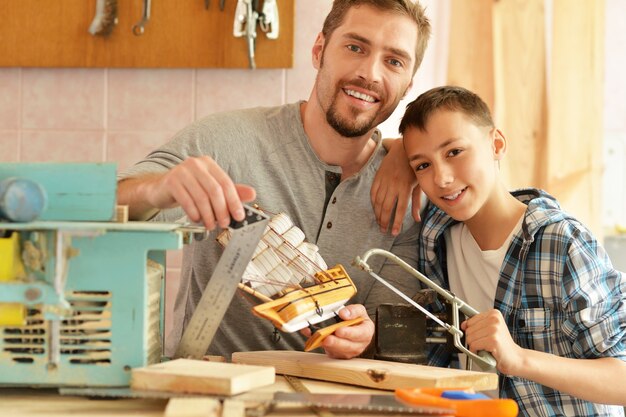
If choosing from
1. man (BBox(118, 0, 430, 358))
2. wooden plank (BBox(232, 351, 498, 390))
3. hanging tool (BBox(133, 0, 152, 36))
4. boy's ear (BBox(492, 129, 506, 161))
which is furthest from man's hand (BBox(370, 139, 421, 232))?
hanging tool (BBox(133, 0, 152, 36))

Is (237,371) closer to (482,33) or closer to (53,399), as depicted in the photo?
(53,399)

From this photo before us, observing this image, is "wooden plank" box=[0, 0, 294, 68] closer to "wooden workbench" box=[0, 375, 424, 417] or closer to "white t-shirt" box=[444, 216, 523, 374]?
"white t-shirt" box=[444, 216, 523, 374]

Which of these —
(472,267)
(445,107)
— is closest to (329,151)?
(445,107)

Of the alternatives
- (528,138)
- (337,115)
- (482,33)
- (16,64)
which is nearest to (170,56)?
(16,64)

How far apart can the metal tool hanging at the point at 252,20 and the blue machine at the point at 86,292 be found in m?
1.37

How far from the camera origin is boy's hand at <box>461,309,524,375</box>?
131 centimetres

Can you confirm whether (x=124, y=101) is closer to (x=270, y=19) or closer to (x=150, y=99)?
(x=150, y=99)

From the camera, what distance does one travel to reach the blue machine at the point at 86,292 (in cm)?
102

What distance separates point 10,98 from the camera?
98.6 inches

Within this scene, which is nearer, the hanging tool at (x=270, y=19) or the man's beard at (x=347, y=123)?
the man's beard at (x=347, y=123)

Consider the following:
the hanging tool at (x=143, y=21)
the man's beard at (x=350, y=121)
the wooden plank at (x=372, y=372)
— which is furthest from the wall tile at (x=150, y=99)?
the wooden plank at (x=372, y=372)

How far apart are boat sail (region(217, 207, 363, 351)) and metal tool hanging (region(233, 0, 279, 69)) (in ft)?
3.81

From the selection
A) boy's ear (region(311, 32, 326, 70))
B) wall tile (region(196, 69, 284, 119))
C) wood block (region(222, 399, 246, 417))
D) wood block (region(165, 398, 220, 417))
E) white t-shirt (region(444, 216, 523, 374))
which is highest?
boy's ear (region(311, 32, 326, 70))

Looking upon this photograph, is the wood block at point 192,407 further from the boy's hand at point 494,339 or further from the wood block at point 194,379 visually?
the boy's hand at point 494,339
